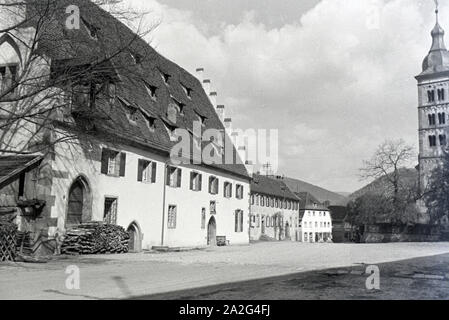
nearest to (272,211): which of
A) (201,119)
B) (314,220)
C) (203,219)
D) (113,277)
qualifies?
(314,220)

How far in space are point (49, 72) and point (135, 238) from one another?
33.6 ft

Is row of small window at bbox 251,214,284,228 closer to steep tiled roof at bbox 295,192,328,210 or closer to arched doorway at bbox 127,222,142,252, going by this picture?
steep tiled roof at bbox 295,192,328,210

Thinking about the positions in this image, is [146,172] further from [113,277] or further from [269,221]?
[269,221]

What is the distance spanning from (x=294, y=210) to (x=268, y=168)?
8.58 metres

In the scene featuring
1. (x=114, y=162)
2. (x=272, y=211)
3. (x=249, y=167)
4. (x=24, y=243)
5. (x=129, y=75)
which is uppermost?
(x=249, y=167)

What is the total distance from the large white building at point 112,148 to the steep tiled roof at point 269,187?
72.1 ft

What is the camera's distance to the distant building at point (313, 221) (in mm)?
82000

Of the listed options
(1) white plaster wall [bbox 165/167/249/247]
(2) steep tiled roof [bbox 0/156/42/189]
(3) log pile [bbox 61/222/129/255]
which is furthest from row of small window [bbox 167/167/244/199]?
(2) steep tiled roof [bbox 0/156/42/189]

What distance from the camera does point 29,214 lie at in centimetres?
1831

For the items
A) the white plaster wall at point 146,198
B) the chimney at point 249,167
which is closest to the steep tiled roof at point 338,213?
the chimney at point 249,167

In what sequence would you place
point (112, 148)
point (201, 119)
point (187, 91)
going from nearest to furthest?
1. point (112, 148)
2. point (201, 119)
3. point (187, 91)

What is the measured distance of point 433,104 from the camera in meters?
72.1

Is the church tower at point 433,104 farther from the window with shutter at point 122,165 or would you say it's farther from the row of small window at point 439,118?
the window with shutter at point 122,165

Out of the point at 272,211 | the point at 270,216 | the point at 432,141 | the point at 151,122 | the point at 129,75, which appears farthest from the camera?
the point at 432,141
